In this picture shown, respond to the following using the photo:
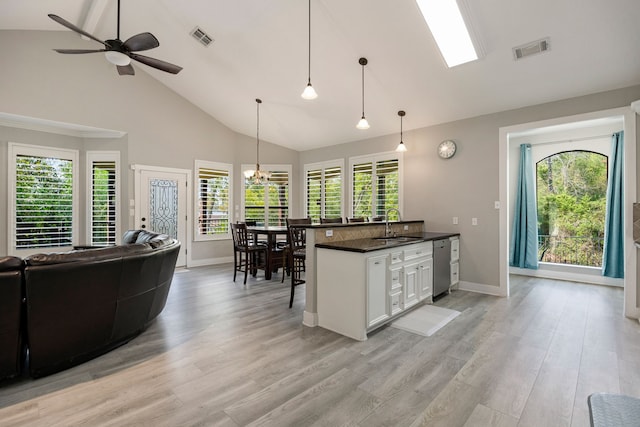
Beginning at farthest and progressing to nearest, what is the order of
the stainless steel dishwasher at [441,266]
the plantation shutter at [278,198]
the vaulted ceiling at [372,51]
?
the plantation shutter at [278,198] < the stainless steel dishwasher at [441,266] < the vaulted ceiling at [372,51]

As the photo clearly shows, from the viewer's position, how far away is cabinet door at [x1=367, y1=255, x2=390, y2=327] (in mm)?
2954

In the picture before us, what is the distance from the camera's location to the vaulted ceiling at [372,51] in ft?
10.3

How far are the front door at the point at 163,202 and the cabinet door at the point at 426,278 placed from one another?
16.6ft

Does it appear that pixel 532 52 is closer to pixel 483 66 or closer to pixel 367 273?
pixel 483 66

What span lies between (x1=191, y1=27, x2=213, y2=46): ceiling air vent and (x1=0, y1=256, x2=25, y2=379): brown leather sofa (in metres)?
3.88

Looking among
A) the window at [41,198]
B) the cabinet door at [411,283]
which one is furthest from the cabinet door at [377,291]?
the window at [41,198]

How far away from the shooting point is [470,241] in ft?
15.8

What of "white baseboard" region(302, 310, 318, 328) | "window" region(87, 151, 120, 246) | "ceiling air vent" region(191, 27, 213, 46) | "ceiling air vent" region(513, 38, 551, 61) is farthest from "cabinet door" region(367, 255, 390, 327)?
"window" region(87, 151, 120, 246)

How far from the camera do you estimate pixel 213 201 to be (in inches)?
277

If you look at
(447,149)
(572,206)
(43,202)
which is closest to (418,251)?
(447,149)

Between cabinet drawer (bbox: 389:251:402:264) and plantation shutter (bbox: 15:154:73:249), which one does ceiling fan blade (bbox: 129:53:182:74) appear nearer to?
cabinet drawer (bbox: 389:251:402:264)

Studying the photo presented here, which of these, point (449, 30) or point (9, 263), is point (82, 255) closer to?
point (9, 263)

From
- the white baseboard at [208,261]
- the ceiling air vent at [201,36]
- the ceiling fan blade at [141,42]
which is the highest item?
the ceiling air vent at [201,36]

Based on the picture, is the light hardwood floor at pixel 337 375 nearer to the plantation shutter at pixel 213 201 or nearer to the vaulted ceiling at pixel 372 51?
the vaulted ceiling at pixel 372 51
